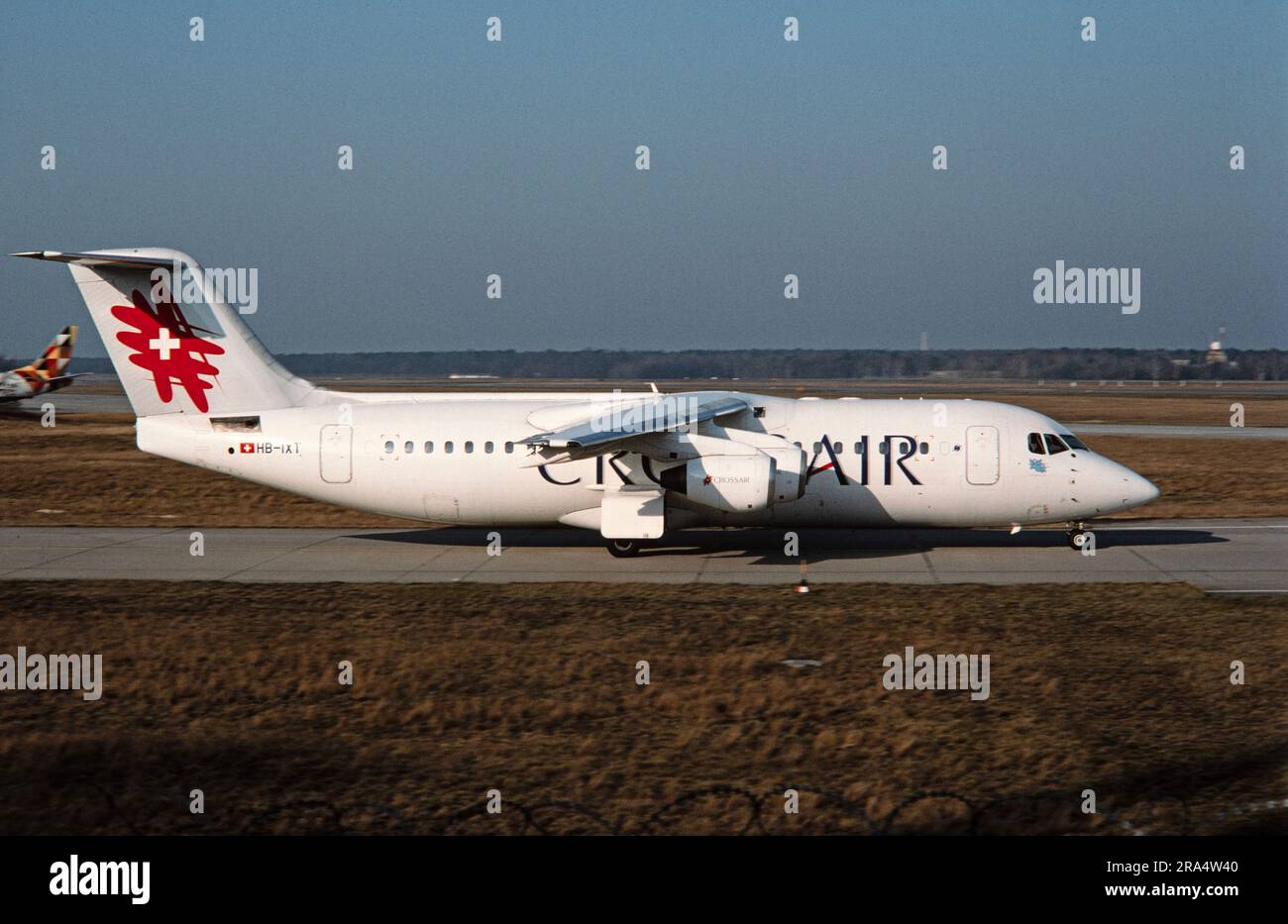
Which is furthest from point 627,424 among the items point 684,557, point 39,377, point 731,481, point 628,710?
point 39,377

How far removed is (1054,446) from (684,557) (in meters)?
8.06

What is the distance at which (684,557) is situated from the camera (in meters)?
25.4

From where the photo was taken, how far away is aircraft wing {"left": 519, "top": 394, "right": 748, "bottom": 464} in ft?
70.1

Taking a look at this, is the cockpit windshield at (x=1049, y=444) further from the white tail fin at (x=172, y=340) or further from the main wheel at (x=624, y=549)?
the white tail fin at (x=172, y=340)

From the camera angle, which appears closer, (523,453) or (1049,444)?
(523,453)

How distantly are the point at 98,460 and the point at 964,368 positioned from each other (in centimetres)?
14093

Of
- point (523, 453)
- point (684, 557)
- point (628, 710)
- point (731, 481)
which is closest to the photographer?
point (628, 710)

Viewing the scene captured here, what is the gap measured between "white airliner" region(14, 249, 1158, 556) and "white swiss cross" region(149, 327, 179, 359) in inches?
0.8

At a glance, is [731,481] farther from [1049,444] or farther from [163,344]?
[163,344]

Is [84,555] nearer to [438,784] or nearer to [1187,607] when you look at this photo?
[438,784]

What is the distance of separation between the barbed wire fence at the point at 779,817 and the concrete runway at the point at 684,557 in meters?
11.1

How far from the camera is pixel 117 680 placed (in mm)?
15250

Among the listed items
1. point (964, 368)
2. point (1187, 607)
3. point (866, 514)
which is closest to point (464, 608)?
point (866, 514)

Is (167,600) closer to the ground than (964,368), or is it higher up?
closer to the ground
